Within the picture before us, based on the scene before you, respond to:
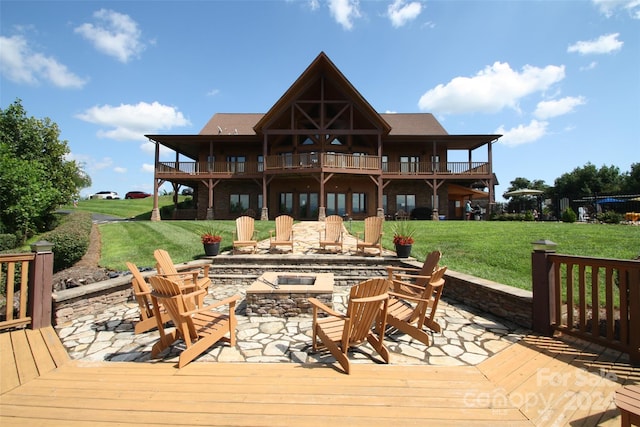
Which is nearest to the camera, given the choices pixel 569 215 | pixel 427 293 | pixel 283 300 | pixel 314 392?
pixel 314 392

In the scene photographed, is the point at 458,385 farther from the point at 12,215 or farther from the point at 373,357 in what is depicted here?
the point at 12,215

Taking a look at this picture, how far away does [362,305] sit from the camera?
2.98m

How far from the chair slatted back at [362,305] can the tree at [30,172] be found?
16578 mm

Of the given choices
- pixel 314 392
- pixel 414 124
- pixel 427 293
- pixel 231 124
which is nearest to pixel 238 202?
pixel 231 124

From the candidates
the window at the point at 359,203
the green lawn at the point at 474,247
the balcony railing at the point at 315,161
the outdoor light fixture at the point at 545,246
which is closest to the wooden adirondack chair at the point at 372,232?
the green lawn at the point at 474,247

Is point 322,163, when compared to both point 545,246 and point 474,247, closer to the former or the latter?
point 474,247

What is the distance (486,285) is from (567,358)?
1691mm

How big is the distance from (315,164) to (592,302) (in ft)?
48.9

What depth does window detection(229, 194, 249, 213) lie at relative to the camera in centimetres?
2081

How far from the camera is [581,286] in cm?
350

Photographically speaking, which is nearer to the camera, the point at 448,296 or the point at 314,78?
the point at 448,296

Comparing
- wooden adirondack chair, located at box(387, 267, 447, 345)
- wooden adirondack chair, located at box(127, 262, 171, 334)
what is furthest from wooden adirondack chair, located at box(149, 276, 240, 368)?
wooden adirondack chair, located at box(387, 267, 447, 345)

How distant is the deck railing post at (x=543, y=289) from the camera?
385 cm

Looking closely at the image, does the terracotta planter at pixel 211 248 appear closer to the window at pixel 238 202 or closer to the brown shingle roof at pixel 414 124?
the window at pixel 238 202
